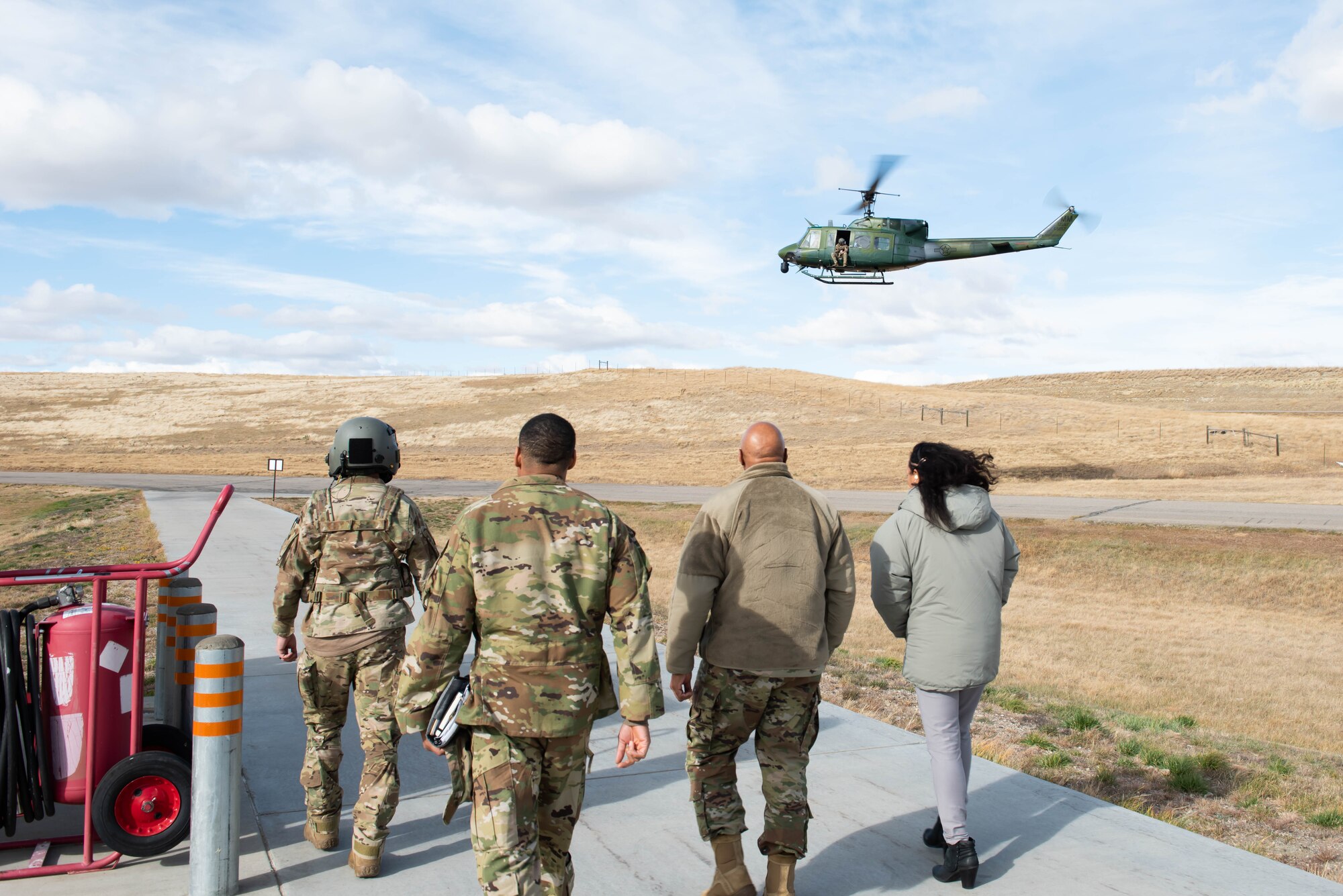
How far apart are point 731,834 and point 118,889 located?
8.18ft

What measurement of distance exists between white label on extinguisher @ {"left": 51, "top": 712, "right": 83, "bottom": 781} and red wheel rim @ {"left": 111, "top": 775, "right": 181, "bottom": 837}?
0.27 metres

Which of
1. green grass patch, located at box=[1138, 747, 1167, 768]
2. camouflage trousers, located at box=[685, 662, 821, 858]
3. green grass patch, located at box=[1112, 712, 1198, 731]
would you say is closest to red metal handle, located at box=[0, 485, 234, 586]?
camouflage trousers, located at box=[685, 662, 821, 858]

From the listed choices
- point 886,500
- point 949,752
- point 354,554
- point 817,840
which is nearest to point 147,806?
point 354,554

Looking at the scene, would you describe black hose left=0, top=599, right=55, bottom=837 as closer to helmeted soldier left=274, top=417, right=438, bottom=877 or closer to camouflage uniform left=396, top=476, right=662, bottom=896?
helmeted soldier left=274, top=417, right=438, bottom=877

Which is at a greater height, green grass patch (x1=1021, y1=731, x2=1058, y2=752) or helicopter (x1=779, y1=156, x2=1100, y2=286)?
helicopter (x1=779, y1=156, x2=1100, y2=286)

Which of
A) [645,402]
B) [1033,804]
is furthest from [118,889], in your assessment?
[645,402]

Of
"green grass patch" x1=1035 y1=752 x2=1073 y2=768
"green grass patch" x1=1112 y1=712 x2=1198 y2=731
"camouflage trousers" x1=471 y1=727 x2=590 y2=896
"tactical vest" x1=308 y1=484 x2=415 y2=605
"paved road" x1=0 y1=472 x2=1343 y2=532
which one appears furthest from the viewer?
"paved road" x1=0 y1=472 x2=1343 y2=532

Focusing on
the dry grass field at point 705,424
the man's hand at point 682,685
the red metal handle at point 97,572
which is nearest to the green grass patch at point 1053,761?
the man's hand at point 682,685

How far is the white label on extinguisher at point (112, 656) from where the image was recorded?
4.17 meters

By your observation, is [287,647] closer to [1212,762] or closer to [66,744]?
[66,744]

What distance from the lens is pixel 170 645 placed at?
5.00m

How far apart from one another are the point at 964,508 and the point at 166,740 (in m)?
3.82

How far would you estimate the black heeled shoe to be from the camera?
3988 mm

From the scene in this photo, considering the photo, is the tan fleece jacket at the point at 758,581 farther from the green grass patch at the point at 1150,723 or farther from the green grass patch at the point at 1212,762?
the green grass patch at the point at 1150,723
